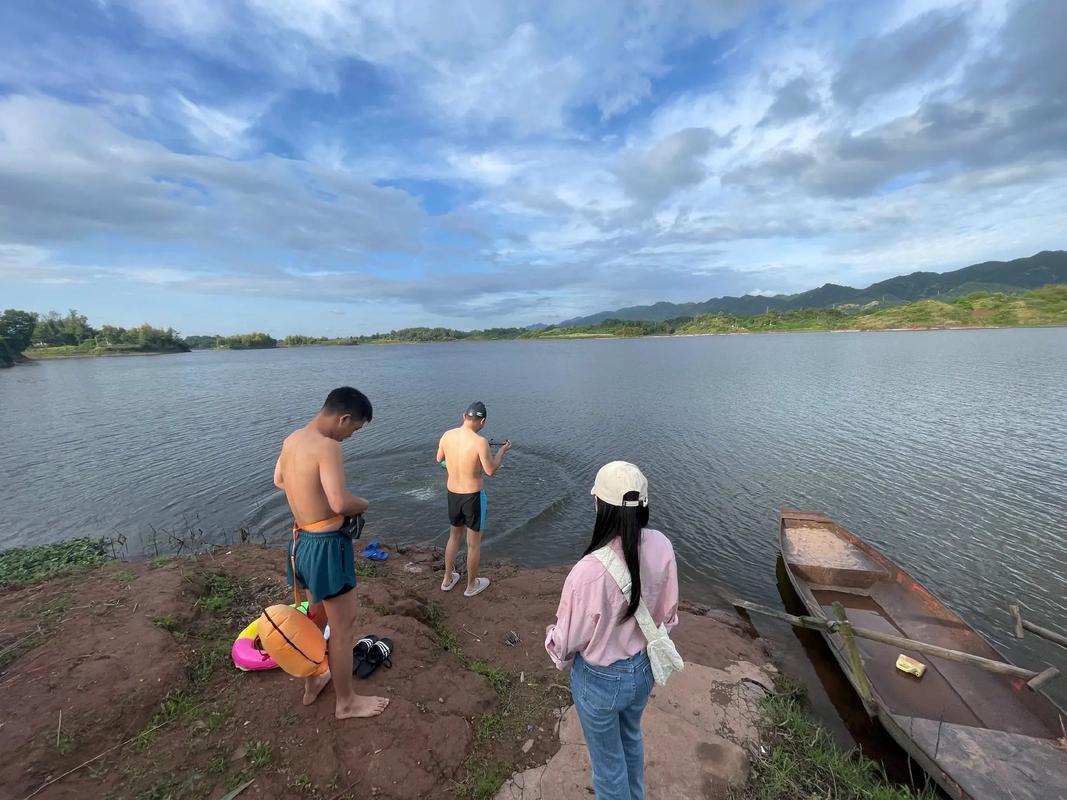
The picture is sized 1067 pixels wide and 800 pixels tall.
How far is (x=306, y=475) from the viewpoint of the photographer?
367cm

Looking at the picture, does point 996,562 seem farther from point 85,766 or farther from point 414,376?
point 414,376

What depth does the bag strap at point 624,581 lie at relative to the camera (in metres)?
2.64

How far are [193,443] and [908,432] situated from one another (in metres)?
33.1

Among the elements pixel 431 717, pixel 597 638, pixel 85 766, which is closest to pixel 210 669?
pixel 85 766

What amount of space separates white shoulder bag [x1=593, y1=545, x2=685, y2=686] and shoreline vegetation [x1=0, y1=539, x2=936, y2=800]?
236cm

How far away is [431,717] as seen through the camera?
4391 millimetres

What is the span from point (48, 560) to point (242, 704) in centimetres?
928

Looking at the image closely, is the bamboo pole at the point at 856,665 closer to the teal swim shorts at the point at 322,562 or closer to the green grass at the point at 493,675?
the green grass at the point at 493,675

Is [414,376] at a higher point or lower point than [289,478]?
lower

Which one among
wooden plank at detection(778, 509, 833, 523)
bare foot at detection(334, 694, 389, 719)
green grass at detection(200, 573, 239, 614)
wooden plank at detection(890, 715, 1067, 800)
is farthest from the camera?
wooden plank at detection(778, 509, 833, 523)

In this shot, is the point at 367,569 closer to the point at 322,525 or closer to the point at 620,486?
the point at 322,525

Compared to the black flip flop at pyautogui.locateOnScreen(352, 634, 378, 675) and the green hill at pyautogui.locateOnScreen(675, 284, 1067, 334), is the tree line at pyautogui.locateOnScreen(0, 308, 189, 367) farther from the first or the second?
the green hill at pyautogui.locateOnScreen(675, 284, 1067, 334)

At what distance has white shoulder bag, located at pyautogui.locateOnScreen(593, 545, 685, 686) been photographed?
2643 mm

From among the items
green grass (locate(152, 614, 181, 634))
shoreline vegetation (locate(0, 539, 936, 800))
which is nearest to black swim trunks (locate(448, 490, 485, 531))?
shoreline vegetation (locate(0, 539, 936, 800))
